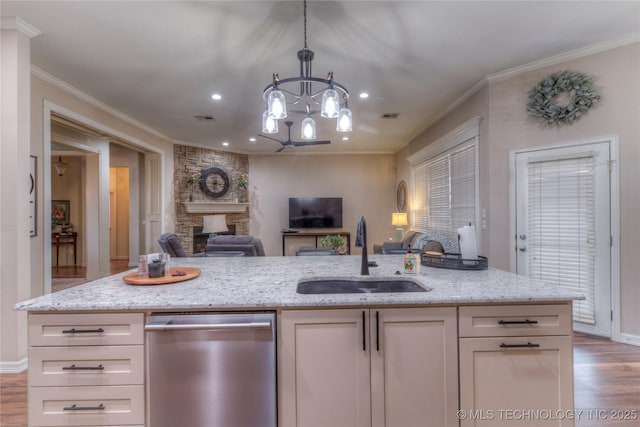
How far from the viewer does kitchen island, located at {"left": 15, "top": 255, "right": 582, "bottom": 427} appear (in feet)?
4.26

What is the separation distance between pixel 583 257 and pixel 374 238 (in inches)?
182

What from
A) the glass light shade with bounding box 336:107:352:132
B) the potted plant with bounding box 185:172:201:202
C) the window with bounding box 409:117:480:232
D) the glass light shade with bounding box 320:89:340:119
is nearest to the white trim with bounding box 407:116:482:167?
the window with bounding box 409:117:480:232

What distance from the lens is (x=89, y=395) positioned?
130cm

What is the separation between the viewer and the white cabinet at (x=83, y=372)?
129 centimetres

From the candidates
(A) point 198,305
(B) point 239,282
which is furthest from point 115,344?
(B) point 239,282

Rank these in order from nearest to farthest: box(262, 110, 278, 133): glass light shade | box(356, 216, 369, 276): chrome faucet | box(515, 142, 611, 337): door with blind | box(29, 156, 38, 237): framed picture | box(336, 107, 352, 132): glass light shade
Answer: box(356, 216, 369, 276): chrome faucet → box(262, 110, 278, 133): glass light shade → box(336, 107, 352, 132): glass light shade → box(515, 142, 611, 337): door with blind → box(29, 156, 38, 237): framed picture

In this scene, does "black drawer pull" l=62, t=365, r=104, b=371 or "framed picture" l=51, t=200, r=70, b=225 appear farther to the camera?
"framed picture" l=51, t=200, r=70, b=225

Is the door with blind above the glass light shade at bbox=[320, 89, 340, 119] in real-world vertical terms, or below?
below

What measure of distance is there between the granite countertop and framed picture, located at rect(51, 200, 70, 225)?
658 cm

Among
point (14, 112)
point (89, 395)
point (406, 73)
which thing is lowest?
point (89, 395)

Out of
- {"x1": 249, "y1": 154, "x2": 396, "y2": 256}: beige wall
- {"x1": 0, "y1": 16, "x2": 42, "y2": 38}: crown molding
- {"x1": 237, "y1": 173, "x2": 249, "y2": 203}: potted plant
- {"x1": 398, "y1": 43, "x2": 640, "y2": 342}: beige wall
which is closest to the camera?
{"x1": 0, "y1": 16, "x2": 42, "y2": 38}: crown molding

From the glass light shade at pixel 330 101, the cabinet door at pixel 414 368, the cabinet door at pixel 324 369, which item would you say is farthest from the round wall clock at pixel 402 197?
the cabinet door at pixel 324 369

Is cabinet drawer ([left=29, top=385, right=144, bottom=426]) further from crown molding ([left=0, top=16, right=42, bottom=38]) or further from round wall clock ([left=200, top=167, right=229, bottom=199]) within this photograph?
round wall clock ([left=200, top=167, right=229, bottom=199])

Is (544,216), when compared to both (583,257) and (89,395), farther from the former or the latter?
(89,395)
